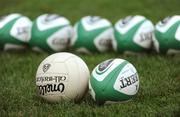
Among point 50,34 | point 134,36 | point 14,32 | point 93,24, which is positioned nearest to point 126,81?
point 134,36

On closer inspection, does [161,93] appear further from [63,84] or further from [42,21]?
[42,21]

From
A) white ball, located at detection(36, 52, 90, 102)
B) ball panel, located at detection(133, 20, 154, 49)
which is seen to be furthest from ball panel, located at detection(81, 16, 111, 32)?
white ball, located at detection(36, 52, 90, 102)

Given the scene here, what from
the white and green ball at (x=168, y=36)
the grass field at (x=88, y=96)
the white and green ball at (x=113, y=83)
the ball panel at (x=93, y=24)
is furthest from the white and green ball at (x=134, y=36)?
the white and green ball at (x=113, y=83)

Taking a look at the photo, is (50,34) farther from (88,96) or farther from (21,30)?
(88,96)

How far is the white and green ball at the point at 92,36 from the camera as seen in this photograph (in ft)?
32.4

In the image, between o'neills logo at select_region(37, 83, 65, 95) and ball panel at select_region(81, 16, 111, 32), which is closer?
o'neills logo at select_region(37, 83, 65, 95)

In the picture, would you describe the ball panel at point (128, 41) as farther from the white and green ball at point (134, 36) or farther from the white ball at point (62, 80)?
the white ball at point (62, 80)

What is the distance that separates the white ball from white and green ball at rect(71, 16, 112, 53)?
310cm

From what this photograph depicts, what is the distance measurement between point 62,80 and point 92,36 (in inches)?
134

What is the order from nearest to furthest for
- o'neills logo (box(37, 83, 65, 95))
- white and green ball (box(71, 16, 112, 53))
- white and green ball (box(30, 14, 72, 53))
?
o'neills logo (box(37, 83, 65, 95)) < white and green ball (box(71, 16, 112, 53)) < white and green ball (box(30, 14, 72, 53))

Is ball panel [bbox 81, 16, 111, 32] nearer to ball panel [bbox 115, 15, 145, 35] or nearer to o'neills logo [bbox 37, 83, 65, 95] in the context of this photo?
ball panel [bbox 115, 15, 145, 35]

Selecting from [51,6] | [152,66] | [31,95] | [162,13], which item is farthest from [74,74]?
[51,6]

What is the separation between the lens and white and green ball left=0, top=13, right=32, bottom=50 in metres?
10.3

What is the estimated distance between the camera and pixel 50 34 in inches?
393
